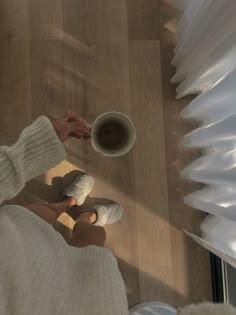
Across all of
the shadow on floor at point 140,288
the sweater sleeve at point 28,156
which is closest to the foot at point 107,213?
the shadow on floor at point 140,288

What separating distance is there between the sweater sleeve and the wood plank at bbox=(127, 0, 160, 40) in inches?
23.3

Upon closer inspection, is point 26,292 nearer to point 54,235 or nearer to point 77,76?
point 54,235

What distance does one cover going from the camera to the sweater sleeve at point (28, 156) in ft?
2.72

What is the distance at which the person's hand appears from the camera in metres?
1.04

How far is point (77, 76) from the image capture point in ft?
4.42

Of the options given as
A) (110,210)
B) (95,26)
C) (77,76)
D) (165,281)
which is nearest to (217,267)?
(165,281)

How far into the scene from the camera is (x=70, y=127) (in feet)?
3.54

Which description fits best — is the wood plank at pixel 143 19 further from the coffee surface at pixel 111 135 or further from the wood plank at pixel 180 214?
the coffee surface at pixel 111 135

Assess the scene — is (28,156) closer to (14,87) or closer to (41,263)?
(41,263)

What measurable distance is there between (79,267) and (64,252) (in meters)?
0.05

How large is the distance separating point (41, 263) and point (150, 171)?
0.66m

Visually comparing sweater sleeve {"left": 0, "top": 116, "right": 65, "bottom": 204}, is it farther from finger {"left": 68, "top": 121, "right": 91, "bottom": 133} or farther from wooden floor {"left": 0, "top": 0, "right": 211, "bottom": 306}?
wooden floor {"left": 0, "top": 0, "right": 211, "bottom": 306}

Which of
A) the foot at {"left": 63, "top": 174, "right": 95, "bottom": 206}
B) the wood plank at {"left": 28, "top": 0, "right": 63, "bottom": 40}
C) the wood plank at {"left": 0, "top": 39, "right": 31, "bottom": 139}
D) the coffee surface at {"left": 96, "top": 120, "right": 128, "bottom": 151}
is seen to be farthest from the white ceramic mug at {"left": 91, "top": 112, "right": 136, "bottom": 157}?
the wood plank at {"left": 28, "top": 0, "right": 63, "bottom": 40}

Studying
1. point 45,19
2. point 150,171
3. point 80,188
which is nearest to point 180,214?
point 150,171
